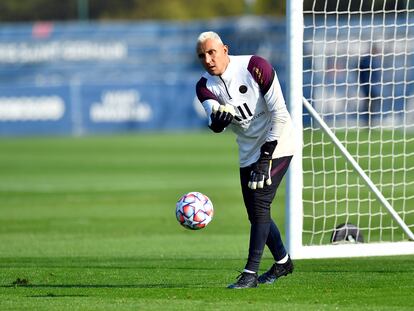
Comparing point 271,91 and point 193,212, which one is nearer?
point 271,91

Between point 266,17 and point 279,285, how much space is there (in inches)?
1507

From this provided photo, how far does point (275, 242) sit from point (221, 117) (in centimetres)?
142

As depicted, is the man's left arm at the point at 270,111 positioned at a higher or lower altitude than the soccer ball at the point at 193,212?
higher

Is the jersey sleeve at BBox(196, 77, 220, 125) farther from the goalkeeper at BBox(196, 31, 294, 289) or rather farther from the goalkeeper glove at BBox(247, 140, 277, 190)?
the goalkeeper glove at BBox(247, 140, 277, 190)

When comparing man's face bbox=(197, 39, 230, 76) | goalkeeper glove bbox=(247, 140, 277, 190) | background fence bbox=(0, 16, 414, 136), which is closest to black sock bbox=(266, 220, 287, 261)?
goalkeeper glove bbox=(247, 140, 277, 190)

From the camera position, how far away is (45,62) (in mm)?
43781

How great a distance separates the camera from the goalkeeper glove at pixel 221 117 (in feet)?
28.6

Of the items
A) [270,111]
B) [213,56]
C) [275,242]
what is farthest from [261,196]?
[213,56]

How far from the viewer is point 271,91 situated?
8.92m

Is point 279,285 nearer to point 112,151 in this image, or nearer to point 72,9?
point 112,151

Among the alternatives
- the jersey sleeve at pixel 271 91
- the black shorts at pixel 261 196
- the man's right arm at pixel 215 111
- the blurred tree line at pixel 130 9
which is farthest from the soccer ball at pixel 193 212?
the blurred tree line at pixel 130 9

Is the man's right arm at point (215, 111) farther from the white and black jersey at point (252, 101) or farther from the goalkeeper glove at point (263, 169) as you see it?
the goalkeeper glove at point (263, 169)

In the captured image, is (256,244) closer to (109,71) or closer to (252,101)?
(252,101)

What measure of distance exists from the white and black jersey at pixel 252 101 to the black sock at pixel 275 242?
0.67m
